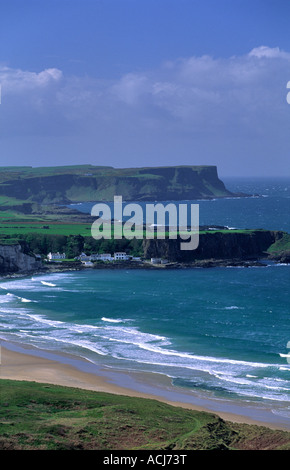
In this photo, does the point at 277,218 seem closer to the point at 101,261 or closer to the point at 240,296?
the point at 101,261

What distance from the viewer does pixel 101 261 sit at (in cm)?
10625

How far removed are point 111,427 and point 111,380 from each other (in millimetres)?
13900

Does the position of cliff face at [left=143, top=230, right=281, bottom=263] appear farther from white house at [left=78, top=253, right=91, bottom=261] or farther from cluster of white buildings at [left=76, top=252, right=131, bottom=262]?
white house at [left=78, top=253, right=91, bottom=261]

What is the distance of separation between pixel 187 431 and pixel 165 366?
633 inches

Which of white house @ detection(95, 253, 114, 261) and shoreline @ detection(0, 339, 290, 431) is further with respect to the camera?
white house @ detection(95, 253, 114, 261)

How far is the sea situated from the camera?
4897 centimetres

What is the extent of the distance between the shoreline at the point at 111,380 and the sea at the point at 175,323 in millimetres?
703

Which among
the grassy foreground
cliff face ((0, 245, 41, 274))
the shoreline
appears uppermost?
cliff face ((0, 245, 41, 274))

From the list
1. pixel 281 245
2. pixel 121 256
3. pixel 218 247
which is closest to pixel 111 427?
pixel 121 256

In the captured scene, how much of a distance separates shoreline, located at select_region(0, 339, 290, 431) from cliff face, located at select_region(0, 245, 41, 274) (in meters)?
42.5

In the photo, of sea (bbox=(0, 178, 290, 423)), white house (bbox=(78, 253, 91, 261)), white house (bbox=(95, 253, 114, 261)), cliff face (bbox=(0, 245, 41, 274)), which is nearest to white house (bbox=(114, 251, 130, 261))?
white house (bbox=(95, 253, 114, 261))

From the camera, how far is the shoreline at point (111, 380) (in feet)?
137

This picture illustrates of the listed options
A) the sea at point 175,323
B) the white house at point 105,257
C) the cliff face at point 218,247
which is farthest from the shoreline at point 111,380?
the cliff face at point 218,247

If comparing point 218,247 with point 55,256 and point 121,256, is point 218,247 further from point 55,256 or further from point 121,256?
point 55,256
